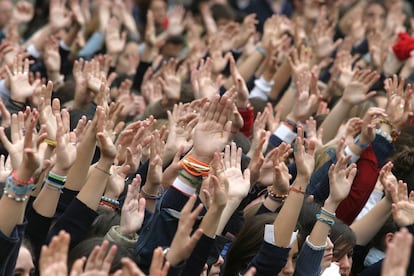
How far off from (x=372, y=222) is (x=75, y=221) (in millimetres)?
1272

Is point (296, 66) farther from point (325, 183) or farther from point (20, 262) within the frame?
point (20, 262)

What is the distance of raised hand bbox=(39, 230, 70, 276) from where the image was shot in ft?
8.03

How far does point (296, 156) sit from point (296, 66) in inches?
77.4

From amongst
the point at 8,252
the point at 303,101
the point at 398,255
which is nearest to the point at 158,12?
the point at 303,101

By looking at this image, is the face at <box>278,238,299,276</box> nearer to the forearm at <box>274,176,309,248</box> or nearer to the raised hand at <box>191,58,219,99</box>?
the forearm at <box>274,176,309,248</box>

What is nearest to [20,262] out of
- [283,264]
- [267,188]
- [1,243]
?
[1,243]

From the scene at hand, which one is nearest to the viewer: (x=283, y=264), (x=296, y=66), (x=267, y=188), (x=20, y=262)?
(x=20, y=262)

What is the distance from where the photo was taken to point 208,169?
3311mm

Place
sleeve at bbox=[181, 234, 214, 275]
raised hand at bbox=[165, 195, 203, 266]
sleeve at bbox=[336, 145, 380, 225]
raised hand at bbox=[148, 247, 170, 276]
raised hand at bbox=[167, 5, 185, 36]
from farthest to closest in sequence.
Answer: raised hand at bbox=[167, 5, 185, 36], sleeve at bbox=[336, 145, 380, 225], sleeve at bbox=[181, 234, 214, 275], raised hand at bbox=[165, 195, 203, 266], raised hand at bbox=[148, 247, 170, 276]

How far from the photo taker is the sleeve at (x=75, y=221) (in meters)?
3.16

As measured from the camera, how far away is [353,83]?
4691mm

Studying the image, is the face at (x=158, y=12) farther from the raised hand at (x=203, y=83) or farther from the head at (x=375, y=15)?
the raised hand at (x=203, y=83)

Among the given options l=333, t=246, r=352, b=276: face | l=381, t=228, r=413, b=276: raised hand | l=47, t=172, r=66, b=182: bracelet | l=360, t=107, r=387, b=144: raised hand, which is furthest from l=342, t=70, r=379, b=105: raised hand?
l=381, t=228, r=413, b=276: raised hand

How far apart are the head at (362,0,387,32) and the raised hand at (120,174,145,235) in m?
4.13
